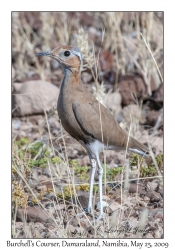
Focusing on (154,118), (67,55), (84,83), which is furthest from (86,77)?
(67,55)

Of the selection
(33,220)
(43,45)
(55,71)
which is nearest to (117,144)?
(33,220)

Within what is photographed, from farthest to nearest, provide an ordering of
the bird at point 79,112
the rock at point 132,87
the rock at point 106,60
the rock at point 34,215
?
the rock at point 106,60, the rock at point 132,87, the bird at point 79,112, the rock at point 34,215

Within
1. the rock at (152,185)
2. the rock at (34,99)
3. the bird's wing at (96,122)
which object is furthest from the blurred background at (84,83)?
the bird's wing at (96,122)

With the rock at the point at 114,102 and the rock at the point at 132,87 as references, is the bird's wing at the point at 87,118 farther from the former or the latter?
the rock at the point at 132,87

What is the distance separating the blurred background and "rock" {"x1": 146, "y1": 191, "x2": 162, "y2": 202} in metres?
0.06

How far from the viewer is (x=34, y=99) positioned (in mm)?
7332

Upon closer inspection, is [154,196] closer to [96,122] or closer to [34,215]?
[96,122]

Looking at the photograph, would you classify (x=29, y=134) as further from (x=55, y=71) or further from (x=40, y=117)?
(x=55, y=71)

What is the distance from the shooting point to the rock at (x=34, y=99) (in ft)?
24.1

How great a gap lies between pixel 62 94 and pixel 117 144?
708 mm

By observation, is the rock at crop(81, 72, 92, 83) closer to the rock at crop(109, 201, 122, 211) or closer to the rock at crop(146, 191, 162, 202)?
A: the rock at crop(146, 191, 162, 202)

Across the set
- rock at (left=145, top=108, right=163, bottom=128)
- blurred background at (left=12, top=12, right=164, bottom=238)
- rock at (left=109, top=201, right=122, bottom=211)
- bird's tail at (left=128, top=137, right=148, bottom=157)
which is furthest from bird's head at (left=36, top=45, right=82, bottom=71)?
rock at (left=145, top=108, right=163, bottom=128)

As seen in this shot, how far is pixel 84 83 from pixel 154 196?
3.50 metres

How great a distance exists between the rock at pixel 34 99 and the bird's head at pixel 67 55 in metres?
2.46
